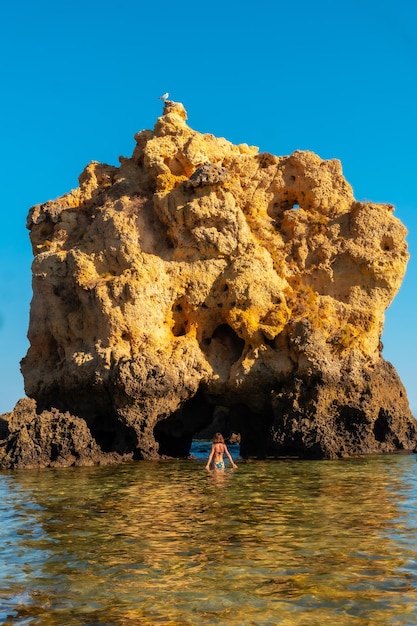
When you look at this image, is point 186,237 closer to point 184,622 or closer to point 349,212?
point 349,212

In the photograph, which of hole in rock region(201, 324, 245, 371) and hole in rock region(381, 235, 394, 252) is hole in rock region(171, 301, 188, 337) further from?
hole in rock region(381, 235, 394, 252)

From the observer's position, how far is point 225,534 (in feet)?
34.7

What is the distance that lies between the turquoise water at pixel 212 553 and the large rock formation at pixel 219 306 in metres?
6.99

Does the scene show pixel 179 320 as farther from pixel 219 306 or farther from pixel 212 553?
pixel 212 553

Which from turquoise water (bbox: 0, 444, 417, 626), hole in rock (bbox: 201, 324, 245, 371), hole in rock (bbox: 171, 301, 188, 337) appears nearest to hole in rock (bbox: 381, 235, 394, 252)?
hole in rock (bbox: 201, 324, 245, 371)

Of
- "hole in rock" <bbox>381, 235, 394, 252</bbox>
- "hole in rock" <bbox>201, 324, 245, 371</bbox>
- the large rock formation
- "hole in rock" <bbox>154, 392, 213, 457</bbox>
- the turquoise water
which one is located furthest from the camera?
"hole in rock" <bbox>154, 392, 213, 457</bbox>

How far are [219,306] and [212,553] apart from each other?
16189mm

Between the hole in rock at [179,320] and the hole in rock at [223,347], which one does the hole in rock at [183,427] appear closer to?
the hole in rock at [223,347]

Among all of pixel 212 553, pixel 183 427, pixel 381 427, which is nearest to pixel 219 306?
pixel 183 427

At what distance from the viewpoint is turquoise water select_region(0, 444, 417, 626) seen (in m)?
7.04

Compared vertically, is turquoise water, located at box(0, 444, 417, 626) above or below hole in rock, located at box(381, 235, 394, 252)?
below

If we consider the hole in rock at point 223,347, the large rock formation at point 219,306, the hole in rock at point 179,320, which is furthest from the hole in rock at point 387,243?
the hole in rock at point 179,320

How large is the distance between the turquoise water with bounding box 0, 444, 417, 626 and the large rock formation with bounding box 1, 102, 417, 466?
6985 millimetres

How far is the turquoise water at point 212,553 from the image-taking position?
7.04 metres
